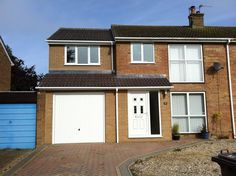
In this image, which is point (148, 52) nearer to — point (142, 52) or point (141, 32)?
point (142, 52)

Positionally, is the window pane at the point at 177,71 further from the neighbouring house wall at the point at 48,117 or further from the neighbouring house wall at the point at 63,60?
the neighbouring house wall at the point at 48,117

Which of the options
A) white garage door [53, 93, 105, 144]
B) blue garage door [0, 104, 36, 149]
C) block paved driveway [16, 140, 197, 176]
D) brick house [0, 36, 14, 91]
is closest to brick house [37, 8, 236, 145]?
white garage door [53, 93, 105, 144]

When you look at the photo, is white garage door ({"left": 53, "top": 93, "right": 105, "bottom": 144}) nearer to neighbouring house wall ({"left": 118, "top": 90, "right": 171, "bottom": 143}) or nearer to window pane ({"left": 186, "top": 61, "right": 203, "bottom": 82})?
neighbouring house wall ({"left": 118, "top": 90, "right": 171, "bottom": 143})

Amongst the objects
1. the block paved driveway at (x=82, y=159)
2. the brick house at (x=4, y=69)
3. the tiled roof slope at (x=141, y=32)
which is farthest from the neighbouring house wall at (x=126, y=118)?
the brick house at (x=4, y=69)

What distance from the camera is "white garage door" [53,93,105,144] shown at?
15.7 metres

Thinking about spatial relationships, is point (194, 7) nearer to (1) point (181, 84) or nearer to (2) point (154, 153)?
(1) point (181, 84)

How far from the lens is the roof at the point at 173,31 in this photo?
18.3 m

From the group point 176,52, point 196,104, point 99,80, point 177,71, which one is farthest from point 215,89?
point 99,80

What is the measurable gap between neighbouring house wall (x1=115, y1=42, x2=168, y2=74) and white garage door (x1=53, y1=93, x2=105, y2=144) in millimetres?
2669

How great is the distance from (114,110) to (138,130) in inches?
68.3

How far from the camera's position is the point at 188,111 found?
1728 centimetres

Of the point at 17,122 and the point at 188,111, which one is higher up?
the point at 188,111

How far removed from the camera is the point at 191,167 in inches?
372

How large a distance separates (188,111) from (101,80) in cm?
546
